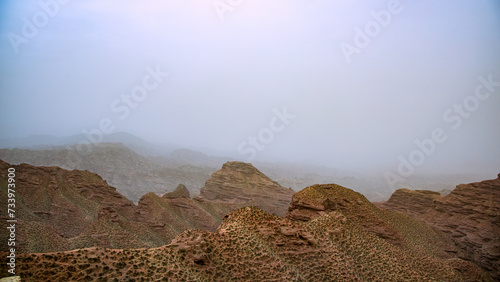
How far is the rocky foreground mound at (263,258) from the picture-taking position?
8.83 metres

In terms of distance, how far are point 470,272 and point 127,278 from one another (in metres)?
20.9

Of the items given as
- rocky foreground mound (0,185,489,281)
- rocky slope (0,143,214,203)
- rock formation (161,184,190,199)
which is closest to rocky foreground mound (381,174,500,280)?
rocky foreground mound (0,185,489,281)

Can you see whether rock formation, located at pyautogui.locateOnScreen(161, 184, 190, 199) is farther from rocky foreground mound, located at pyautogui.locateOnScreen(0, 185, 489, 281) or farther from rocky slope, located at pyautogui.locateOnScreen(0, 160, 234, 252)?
rocky foreground mound, located at pyautogui.locateOnScreen(0, 185, 489, 281)

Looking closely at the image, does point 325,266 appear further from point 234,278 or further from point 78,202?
point 78,202

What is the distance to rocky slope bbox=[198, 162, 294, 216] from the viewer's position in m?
53.3

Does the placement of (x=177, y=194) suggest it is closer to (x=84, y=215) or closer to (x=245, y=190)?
(x=245, y=190)

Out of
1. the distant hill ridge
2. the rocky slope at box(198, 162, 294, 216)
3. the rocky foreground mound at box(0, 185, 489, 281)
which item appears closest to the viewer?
the rocky foreground mound at box(0, 185, 489, 281)

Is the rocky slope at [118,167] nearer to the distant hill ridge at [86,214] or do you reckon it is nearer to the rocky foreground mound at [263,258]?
the distant hill ridge at [86,214]

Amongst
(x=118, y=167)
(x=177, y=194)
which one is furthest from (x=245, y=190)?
(x=118, y=167)

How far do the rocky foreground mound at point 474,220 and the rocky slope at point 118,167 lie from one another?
6541 centimetres

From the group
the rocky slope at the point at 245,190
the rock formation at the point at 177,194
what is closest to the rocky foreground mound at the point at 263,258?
the rock formation at the point at 177,194

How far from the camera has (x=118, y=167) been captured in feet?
314

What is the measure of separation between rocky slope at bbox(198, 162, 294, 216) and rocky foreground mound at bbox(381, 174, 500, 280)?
25.4 meters

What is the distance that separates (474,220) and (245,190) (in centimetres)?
3600
